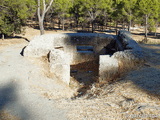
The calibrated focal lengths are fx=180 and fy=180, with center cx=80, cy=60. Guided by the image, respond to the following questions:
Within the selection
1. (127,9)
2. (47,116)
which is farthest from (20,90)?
(127,9)

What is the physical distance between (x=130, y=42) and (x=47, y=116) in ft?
20.9

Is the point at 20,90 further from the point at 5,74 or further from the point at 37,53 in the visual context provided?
the point at 37,53

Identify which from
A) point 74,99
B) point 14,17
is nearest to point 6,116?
point 74,99

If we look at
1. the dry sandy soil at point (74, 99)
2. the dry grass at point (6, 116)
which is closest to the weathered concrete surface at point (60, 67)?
the dry sandy soil at point (74, 99)

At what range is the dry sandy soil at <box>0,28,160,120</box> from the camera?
4.07 meters

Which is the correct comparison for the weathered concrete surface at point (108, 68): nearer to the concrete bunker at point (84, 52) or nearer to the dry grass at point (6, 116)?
the concrete bunker at point (84, 52)

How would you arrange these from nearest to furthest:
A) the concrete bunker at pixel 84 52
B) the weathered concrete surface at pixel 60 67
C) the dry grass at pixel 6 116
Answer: the dry grass at pixel 6 116, the concrete bunker at pixel 84 52, the weathered concrete surface at pixel 60 67

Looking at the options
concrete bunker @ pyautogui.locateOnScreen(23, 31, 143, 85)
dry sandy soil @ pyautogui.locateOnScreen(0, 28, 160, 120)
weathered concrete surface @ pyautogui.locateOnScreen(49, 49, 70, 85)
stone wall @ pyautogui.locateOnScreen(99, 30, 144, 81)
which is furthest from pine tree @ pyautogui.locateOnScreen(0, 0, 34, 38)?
stone wall @ pyautogui.locateOnScreen(99, 30, 144, 81)

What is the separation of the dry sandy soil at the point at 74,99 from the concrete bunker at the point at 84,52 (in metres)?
0.74

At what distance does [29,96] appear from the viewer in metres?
5.09

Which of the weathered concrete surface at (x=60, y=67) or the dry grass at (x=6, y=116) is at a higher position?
the weathered concrete surface at (x=60, y=67)

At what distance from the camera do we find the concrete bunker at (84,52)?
7254 millimetres

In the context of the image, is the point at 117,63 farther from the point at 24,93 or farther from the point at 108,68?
the point at 24,93

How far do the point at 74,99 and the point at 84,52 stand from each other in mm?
6543
